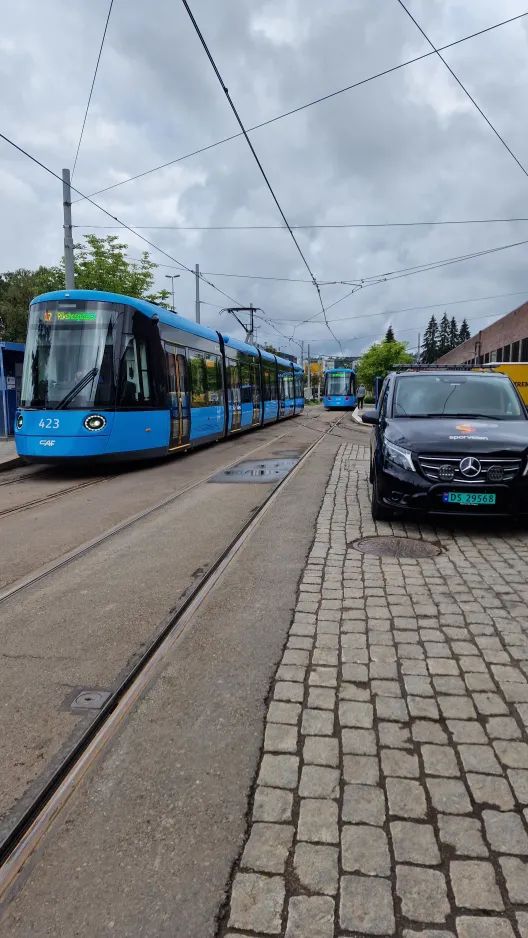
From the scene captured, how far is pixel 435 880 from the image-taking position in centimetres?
192

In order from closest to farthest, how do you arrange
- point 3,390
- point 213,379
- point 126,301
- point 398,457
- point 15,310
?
1. point 398,457
2. point 126,301
3. point 213,379
4. point 3,390
5. point 15,310

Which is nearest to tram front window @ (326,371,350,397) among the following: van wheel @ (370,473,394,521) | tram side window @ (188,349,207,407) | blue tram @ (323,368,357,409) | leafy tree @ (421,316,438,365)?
blue tram @ (323,368,357,409)

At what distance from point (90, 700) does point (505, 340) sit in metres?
37.2

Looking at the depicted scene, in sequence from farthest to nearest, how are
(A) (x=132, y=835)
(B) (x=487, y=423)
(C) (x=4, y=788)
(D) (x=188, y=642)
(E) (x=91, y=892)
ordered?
(B) (x=487, y=423)
(D) (x=188, y=642)
(C) (x=4, y=788)
(A) (x=132, y=835)
(E) (x=91, y=892)

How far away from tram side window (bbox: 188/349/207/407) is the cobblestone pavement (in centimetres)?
1120

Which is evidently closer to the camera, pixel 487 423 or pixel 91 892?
pixel 91 892

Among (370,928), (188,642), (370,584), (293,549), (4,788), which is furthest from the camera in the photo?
(293,549)

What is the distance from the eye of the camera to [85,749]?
8.87 feet

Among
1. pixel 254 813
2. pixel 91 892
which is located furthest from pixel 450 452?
pixel 91 892

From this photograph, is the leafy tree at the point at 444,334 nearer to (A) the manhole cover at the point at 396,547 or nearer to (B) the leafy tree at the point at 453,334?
(B) the leafy tree at the point at 453,334

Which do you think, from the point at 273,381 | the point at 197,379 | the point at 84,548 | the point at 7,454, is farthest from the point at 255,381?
the point at 84,548

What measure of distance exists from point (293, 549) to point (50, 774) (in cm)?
374

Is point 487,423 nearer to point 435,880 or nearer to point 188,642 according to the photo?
point 188,642

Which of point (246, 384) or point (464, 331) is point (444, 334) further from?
point (246, 384)
